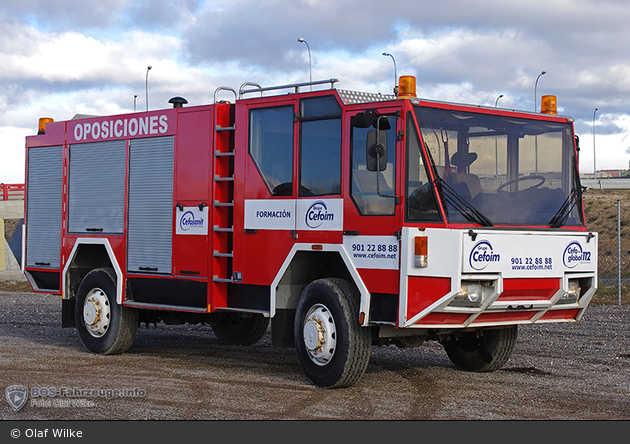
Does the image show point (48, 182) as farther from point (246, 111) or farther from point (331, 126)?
point (331, 126)

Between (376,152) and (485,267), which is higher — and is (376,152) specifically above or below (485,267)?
above

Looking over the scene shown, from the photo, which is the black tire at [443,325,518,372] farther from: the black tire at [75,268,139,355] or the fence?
the fence

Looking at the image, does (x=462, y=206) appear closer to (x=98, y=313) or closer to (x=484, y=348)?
(x=484, y=348)

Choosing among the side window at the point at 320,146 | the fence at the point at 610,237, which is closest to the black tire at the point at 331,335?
the side window at the point at 320,146

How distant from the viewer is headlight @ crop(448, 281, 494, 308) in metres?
7.43

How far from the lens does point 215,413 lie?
6934 millimetres

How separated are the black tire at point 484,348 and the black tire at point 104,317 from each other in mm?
4370

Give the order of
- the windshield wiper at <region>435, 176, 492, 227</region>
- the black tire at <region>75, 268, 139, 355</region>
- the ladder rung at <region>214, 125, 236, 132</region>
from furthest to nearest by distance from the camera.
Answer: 1. the black tire at <region>75, 268, 139, 355</region>
2. the ladder rung at <region>214, 125, 236, 132</region>
3. the windshield wiper at <region>435, 176, 492, 227</region>

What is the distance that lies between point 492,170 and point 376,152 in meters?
1.37

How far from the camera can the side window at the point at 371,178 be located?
759cm

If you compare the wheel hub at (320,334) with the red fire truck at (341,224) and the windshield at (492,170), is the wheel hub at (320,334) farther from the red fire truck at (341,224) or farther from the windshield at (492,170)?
the windshield at (492,170)

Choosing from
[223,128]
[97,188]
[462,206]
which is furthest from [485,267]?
[97,188]

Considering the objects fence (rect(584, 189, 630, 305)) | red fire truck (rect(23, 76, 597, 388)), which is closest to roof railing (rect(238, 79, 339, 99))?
red fire truck (rect(23, 76, 597, 388))

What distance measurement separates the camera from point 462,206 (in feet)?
24.9
